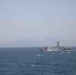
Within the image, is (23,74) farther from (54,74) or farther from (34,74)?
(54,74)

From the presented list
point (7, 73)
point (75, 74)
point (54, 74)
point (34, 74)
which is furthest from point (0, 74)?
point (75, 74)

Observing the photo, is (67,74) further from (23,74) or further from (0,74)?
(0,74)

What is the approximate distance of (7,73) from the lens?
8244 cm

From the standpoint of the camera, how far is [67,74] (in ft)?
256

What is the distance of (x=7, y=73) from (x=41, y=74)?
10781mm

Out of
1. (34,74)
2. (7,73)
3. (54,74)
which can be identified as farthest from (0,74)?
(54,74)

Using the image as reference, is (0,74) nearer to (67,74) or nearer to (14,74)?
(14,74)

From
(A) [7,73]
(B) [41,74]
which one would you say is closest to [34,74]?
(B) [41,74]

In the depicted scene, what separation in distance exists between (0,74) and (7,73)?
271 cm

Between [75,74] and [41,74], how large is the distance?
9663 millimetres

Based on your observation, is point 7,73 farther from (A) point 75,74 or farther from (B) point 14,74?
(A) point 75,74

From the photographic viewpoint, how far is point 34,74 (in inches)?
3108

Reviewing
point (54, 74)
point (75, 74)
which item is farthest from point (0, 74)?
point (75, 74)

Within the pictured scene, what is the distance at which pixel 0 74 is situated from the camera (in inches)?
3167
